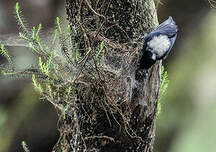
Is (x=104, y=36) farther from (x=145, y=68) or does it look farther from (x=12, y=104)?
(x=12, y=104)

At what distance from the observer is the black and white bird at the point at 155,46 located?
1.38 meters

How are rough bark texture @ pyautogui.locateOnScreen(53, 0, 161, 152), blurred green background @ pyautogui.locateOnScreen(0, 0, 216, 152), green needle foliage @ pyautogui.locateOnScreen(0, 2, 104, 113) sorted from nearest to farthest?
green needle foliage @ pyautogui.locateOnScreen(0, 2, 104, 113)
rough bark texture @ pyautogui.locateOnScreen(53, 0, 161, 152)
blurred green background @ pyautogui.locateOnScreen(0, 0, 216, 152)

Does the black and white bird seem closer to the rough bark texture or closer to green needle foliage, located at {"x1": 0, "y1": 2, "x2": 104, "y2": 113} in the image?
the rough bark texture

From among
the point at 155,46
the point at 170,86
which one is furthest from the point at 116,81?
the point at 170,86

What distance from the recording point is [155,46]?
1.38 metres

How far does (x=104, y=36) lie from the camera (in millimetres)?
1458

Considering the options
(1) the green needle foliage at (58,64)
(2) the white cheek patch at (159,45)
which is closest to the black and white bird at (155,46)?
(2) the white cheek patch at (159,45)

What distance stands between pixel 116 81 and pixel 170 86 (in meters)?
2.15

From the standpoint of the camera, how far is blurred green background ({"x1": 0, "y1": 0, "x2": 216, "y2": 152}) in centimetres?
327

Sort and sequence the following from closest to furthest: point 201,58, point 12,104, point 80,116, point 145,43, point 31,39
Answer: point 31,39 < point 145,43 < point 80,116 < point 12,104 < point 201,58

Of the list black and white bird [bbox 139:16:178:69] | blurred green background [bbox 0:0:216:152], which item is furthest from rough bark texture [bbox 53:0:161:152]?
blurred green background [bbox 0:0:216:152]

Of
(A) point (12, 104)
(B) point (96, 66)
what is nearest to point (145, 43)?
(B) point (96, 66)

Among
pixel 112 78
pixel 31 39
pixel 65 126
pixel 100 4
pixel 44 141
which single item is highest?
pixel 100 4

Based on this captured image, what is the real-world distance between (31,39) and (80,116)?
0.41 m
